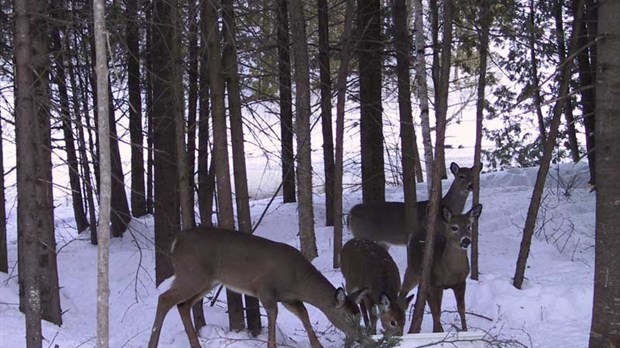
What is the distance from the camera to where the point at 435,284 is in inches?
372

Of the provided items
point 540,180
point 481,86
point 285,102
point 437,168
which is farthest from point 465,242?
point 285,102

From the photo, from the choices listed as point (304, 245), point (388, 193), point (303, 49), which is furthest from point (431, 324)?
point (388, 193)

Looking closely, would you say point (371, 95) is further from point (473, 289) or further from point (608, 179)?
point (608, 179)

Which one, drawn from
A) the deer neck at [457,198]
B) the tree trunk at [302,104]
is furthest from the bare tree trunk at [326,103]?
the deer neck at [457,198]

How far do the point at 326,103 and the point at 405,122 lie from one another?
203 cm

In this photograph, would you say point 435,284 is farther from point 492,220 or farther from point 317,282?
point 492,220

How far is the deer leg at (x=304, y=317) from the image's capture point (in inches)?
344

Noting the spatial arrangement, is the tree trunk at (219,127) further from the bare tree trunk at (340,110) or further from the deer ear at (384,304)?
the bare tree trunk at (340,110)

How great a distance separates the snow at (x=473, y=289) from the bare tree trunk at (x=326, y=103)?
0.55 meters

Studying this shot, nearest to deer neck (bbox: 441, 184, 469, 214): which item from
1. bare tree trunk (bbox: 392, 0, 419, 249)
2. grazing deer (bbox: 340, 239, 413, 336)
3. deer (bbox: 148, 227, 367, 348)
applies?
bare tree trunk (bbox: 392, 0, 419, 249)

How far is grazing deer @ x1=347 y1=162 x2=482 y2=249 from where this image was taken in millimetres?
13812

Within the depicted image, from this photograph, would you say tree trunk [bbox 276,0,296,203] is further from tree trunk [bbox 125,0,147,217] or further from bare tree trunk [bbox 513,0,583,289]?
bare tree trunk [bbox 513,0,583,289]

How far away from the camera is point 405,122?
445 inches

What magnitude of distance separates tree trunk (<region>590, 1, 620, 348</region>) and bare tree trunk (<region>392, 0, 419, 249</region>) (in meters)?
4.11
